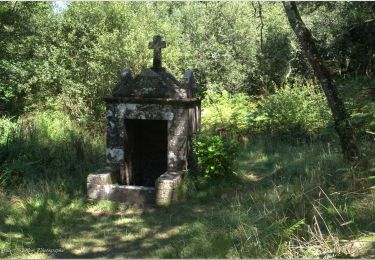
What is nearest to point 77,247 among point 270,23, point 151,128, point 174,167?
point 174,167

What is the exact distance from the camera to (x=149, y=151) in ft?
26.2

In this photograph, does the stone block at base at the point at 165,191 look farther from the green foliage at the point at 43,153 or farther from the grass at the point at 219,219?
the green foliage at the point at 43,153

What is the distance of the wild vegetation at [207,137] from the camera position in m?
4.47

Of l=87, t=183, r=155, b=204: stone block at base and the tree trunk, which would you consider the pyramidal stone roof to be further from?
the tree trunk

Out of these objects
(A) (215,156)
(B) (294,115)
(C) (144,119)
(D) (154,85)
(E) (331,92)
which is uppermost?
(D) (154,85)

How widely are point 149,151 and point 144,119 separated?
1236 millimetres

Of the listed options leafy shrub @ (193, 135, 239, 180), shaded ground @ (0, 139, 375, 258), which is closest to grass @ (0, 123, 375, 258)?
shaded ground @ (0, 139, 375, 258)

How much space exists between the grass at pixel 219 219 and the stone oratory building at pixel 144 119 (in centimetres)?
30

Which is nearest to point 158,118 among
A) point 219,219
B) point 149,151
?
point 149,151

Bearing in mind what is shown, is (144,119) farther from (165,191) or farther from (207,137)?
(165,191)

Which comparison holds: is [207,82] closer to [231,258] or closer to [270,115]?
[270,115]

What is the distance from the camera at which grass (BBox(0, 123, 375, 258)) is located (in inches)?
149

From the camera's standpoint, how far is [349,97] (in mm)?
10000

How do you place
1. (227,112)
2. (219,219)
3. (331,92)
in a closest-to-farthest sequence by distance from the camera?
(219,219) → (331,92) → (227,112)
